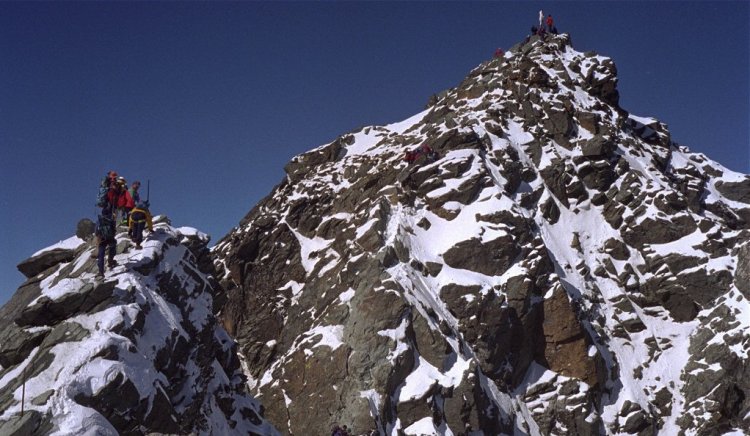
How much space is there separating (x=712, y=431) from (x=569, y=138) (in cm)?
3071

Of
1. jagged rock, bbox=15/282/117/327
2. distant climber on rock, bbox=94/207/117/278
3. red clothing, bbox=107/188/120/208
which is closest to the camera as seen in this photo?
jagged rock, bbox=15/282/117/327

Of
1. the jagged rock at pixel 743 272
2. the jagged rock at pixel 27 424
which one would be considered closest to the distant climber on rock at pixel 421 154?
the jagged rock at pixel 743 272

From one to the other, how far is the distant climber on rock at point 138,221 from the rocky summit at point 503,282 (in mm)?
18771

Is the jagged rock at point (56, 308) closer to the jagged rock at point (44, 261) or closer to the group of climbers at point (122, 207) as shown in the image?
the group of climbers at point (122, 207)

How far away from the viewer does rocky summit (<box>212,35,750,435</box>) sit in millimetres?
42625

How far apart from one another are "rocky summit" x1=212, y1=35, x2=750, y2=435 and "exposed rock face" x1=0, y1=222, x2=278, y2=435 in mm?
12027

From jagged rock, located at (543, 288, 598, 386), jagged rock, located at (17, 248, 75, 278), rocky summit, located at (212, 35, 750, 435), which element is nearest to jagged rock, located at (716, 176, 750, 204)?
rocky summit, located at (212, 35, 750, 435)

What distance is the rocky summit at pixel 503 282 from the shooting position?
140ft

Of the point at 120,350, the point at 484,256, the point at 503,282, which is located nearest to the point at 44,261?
the point at 120,350

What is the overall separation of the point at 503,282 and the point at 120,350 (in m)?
32.5

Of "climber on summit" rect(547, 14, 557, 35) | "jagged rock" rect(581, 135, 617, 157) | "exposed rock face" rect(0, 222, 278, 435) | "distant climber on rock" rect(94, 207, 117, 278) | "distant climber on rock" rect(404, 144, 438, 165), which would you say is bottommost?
"exposed rock face" rect(0, 222, 278, 435)

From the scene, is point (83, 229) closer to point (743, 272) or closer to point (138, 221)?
point (138, 221)

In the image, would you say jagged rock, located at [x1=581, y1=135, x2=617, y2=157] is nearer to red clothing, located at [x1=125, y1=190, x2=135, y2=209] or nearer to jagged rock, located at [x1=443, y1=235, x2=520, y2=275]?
jagged rock, located at [x1=443, y1=235, x2=520, y2=275]

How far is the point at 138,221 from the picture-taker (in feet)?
94.0
